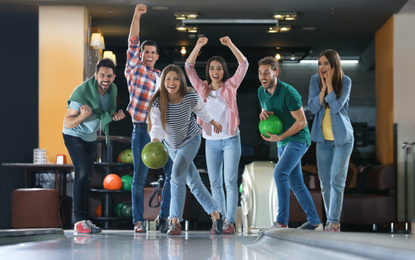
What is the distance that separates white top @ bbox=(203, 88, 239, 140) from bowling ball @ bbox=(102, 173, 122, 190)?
3517 mm

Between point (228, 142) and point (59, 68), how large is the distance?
16.8 feet

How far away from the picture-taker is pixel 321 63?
5.47 m

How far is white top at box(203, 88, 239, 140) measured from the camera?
5.57 metres

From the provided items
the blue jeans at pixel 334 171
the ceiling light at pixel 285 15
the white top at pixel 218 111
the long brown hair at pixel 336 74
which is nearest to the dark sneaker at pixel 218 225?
the white top at pixel 218 111

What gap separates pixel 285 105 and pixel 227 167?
76 centimetres

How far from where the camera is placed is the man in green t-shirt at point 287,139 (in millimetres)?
5180

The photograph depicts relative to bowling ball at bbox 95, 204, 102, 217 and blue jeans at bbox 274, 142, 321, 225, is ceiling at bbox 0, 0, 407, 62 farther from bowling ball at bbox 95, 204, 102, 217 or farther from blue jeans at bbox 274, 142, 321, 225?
blue jeans at bbox 274, 142, 321, 225

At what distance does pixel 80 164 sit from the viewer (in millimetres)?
5348

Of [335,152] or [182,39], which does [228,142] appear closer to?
[335,152]

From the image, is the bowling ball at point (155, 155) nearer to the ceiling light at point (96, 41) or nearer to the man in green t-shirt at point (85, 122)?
the man in green t-shirt at point (85, 122)

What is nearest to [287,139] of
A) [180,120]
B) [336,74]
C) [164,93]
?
[336,74]

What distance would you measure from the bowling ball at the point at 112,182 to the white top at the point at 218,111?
3517 mm

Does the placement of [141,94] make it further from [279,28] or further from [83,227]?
[279,28]

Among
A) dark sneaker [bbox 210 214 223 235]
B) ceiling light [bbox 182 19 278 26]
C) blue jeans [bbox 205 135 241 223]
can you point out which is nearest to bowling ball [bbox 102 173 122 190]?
ceiling light [bbox 182 19 278 26]
